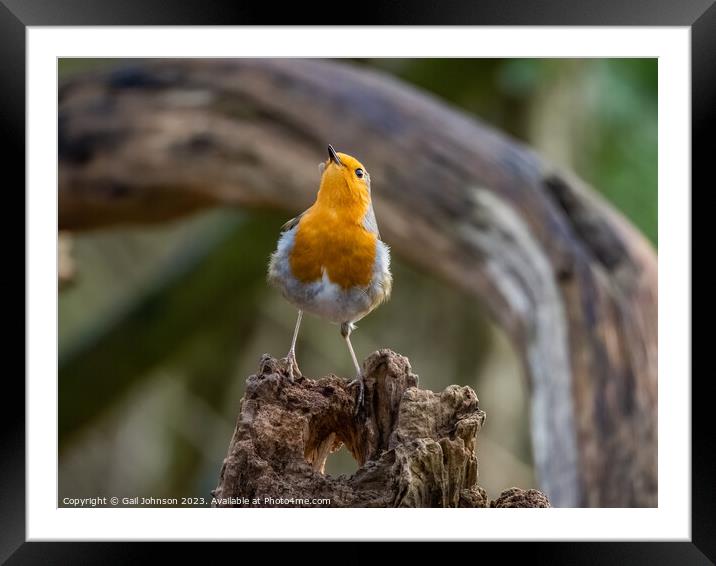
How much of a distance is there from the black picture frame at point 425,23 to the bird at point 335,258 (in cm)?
40

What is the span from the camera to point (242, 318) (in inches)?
210

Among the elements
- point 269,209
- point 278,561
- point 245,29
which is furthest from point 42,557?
point 269,209

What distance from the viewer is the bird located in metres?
2.18

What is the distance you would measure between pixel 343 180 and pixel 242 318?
320 cm

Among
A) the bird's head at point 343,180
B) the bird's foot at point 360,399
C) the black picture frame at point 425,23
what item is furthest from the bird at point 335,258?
the black picture frame at point 425,23

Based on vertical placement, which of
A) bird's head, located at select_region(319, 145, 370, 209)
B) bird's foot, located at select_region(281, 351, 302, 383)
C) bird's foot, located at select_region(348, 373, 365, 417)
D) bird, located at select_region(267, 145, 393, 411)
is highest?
bird's head, located at select_region(319, 145, 370, 209)

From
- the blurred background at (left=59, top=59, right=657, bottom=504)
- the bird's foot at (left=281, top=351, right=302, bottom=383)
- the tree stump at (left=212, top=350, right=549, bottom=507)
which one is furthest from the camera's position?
the blurred background at (left=59, top=59, right=657, bottom=504)

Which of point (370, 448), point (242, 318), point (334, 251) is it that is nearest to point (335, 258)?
point (334, 251)

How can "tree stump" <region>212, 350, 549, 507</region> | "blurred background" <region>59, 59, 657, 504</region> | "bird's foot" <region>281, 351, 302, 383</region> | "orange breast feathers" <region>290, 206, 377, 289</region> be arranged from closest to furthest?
"tree stump" <region>212, 350, 549, 507</region> < "bird's foot" <region>281, 351, 302, 383</region> < "orange breast feathers" <region>290, 206, 377, 289</region> < "blurred background" <region>59, 59, 657, 504</region>

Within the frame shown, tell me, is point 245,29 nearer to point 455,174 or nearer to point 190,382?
point 455,174

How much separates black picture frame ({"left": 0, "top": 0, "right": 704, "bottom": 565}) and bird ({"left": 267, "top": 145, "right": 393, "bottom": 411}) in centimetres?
40

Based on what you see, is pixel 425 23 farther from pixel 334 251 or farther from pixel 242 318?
pixel 242 318

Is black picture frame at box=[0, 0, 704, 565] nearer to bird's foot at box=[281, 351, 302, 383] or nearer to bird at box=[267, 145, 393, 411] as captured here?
bird at box=[267, 145, 393, 411]

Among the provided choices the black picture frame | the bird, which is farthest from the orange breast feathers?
the black picture frame
